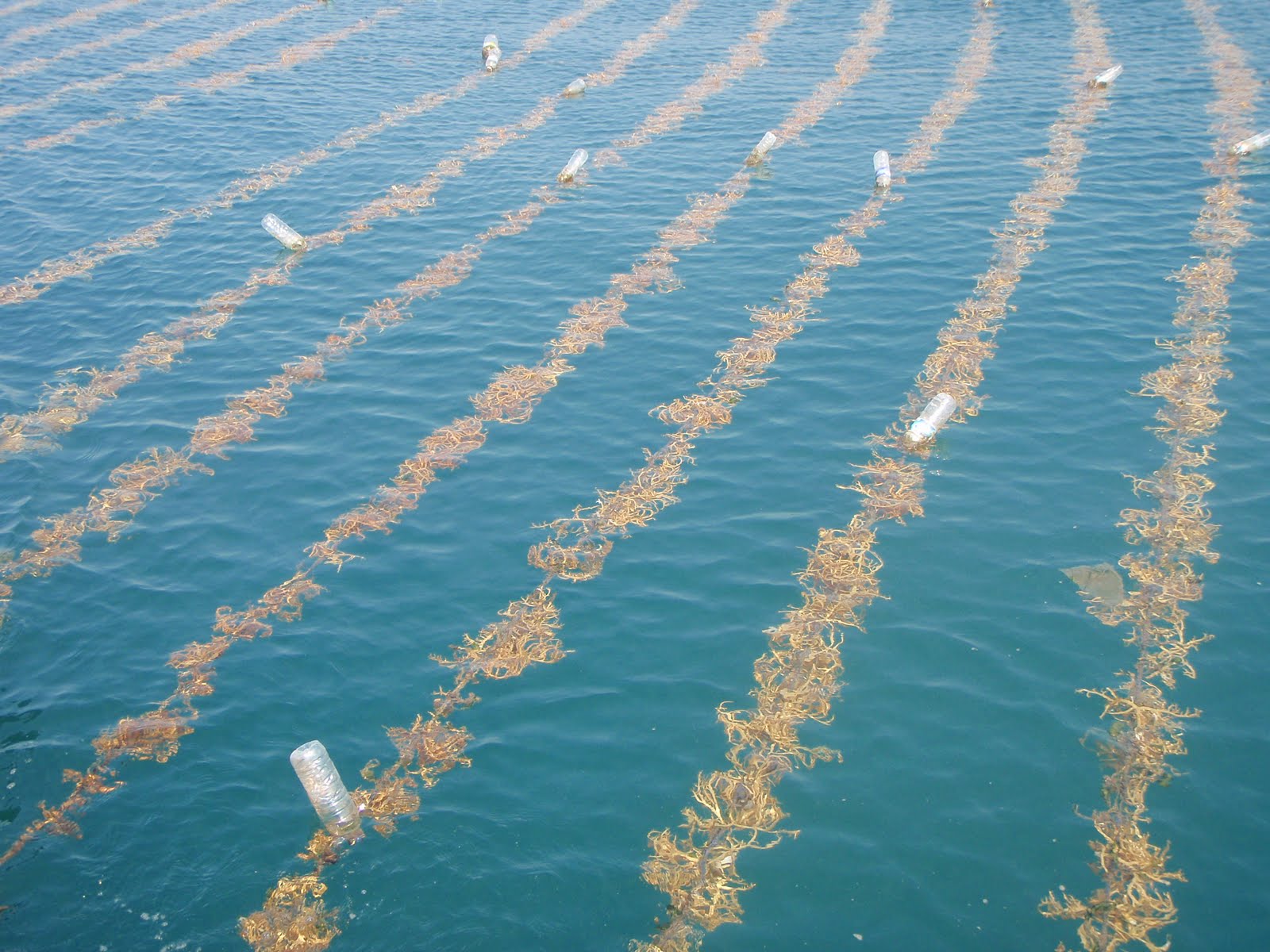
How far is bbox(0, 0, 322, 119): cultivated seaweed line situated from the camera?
25328 millimetres

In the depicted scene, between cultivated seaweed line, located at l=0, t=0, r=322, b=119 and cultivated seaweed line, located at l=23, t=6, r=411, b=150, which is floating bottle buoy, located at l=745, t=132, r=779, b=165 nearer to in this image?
cultivated seaweed line, located at l=23, t=6, r=411, b=150

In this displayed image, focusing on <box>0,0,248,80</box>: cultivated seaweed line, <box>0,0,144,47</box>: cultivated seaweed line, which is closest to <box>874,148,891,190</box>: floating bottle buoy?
<box>0,0,248,80</box>: cultivated seaweed line

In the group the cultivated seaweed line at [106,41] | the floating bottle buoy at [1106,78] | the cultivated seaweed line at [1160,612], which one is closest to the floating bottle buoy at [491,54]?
the cultivated seaweed line at [106,41]

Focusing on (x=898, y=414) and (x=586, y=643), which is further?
(x=898, y=414)

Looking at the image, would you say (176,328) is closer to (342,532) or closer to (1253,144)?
(342,532)

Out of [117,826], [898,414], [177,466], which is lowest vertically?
[898,414]

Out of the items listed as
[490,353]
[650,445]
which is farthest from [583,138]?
[650,445]

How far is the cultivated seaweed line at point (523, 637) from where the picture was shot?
7.21m

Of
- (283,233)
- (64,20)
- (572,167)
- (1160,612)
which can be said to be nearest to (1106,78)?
(572,167)

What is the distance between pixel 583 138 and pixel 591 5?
43.1 feet

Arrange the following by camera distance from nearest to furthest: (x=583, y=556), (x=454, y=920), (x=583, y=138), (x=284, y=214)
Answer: (x=454, y=920), (x=583, y=556), (x=284, y=214), (x=583, y=138)

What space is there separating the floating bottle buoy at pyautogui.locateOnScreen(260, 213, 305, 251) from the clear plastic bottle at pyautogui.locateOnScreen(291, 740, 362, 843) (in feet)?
42.0

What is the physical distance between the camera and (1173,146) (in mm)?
19516

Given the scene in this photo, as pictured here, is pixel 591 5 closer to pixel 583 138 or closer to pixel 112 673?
pixel 583 138
